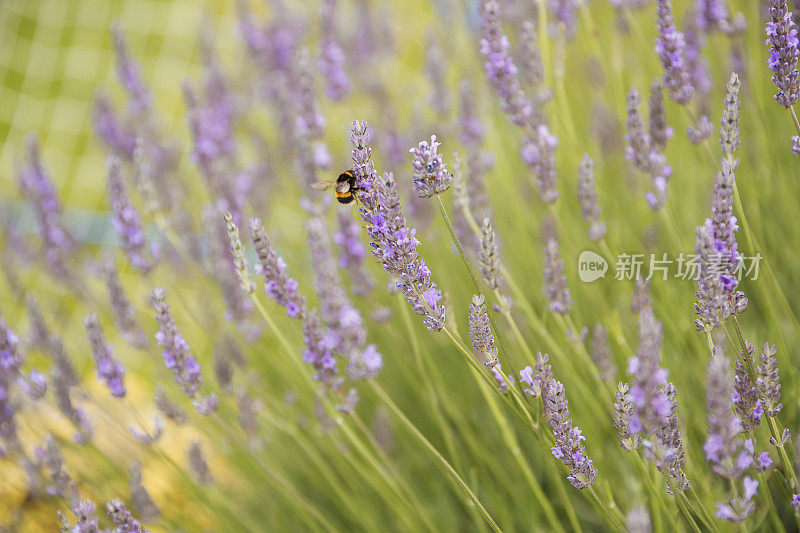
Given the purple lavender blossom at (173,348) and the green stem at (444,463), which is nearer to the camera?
the green stem at (444,463)

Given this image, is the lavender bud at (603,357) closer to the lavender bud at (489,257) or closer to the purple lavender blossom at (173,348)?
the lavender bud at (489,257)

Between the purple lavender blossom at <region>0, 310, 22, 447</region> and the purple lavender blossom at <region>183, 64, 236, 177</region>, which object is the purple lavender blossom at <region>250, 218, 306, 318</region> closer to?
the purple lavender blossom at <region>0, 310, 22, 447</region>

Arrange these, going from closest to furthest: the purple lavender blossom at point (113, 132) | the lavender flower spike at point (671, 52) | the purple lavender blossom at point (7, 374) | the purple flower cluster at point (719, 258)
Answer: the purple flower cluster at point (719, 258) < the lavender flower spike at point (671, 52) < the purple lavender blossom at point (7, 374) < the purple lavender blossom at point (113, 132)

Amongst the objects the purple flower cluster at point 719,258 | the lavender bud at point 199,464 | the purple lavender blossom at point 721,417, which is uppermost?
the lavender bud at point 199,464

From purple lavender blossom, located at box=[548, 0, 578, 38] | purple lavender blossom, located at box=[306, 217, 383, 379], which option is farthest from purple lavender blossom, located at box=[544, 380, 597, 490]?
purple lavender blossom, located at box=[548, 0, 578, 38]

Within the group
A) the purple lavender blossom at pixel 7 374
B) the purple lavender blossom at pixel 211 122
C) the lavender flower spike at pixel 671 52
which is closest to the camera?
the lavender flower spike at pixel 671 52

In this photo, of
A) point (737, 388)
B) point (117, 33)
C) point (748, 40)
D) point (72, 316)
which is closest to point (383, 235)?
point (737, 388)

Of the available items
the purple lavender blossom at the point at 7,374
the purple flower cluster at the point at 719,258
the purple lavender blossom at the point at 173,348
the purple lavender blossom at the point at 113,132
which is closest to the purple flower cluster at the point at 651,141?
the purple flower cluster at the point at 719,258
